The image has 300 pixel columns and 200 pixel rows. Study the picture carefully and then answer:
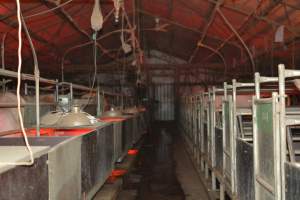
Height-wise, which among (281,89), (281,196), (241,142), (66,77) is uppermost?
(66,77)

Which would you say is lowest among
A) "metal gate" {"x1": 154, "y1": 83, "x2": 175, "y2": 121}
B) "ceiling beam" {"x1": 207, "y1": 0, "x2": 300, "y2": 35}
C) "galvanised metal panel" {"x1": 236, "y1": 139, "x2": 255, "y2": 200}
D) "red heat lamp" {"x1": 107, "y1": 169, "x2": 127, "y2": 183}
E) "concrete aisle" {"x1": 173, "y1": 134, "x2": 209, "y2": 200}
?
"concrete aisle" {"x1": 173, "y1": 134, "x2": 209, "y2": 200}

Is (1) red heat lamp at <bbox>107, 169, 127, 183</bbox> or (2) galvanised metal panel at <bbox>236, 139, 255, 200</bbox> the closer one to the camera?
(2) galvanised metal panel at <bbox>236, 139, 255, 200</bbox>

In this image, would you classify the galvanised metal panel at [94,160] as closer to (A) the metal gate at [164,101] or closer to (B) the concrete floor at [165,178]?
(B) the concrete floor at [165,178]

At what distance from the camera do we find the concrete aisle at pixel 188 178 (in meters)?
5.97

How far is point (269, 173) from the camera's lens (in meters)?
2.64

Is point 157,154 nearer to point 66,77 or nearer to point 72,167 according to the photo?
point 72,167

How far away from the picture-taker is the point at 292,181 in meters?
2.16

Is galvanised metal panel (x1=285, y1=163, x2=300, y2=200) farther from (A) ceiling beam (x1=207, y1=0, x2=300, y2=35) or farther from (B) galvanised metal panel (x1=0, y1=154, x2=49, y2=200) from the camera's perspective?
(A) ceiling beam (x1=207, y1=0, x2=300, y2=35)

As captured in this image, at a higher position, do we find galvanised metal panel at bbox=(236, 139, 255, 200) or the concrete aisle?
galvanised metal panel at bbox=(236, 139, 255, 200)

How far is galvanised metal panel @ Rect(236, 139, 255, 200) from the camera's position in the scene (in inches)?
126

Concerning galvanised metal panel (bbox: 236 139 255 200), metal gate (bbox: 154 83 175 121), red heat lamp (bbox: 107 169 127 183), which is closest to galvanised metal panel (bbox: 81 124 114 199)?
red heat lamp (bbox: 107 169 127 183)

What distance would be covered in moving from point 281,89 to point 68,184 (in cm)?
175

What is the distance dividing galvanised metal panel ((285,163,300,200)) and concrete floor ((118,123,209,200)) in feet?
12.1

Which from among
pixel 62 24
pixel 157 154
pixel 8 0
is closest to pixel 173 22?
pixel 62 24
